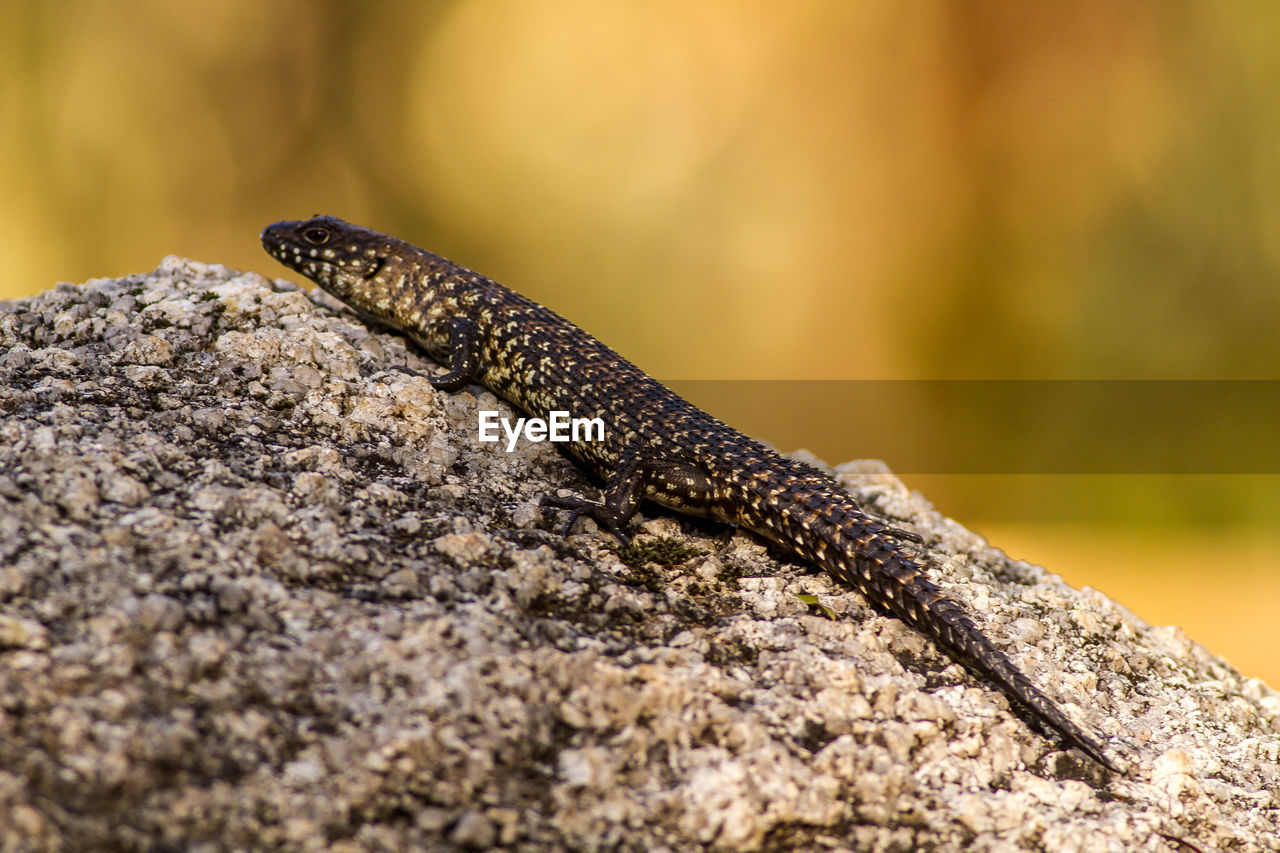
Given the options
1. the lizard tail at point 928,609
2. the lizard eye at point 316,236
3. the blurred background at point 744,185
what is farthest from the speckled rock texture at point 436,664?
the blurred background at point 744,185

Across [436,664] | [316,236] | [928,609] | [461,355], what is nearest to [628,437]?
[461,355]

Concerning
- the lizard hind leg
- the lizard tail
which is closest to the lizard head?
the lizard hind leg

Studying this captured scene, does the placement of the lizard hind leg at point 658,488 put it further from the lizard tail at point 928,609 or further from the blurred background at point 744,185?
the blurred background at point 744,185

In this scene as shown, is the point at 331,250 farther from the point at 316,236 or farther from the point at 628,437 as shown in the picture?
the point at 628,437

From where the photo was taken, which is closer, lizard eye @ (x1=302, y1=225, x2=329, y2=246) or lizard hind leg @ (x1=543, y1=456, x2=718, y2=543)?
lizard hind leg @ (x1=543, y1=456, x2=718, y2=543)

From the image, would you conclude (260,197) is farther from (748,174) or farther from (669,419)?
(669,419)

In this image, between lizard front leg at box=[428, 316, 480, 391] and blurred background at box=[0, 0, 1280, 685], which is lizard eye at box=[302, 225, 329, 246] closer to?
lizard front leg at box=[428, 316, 480, 391]
